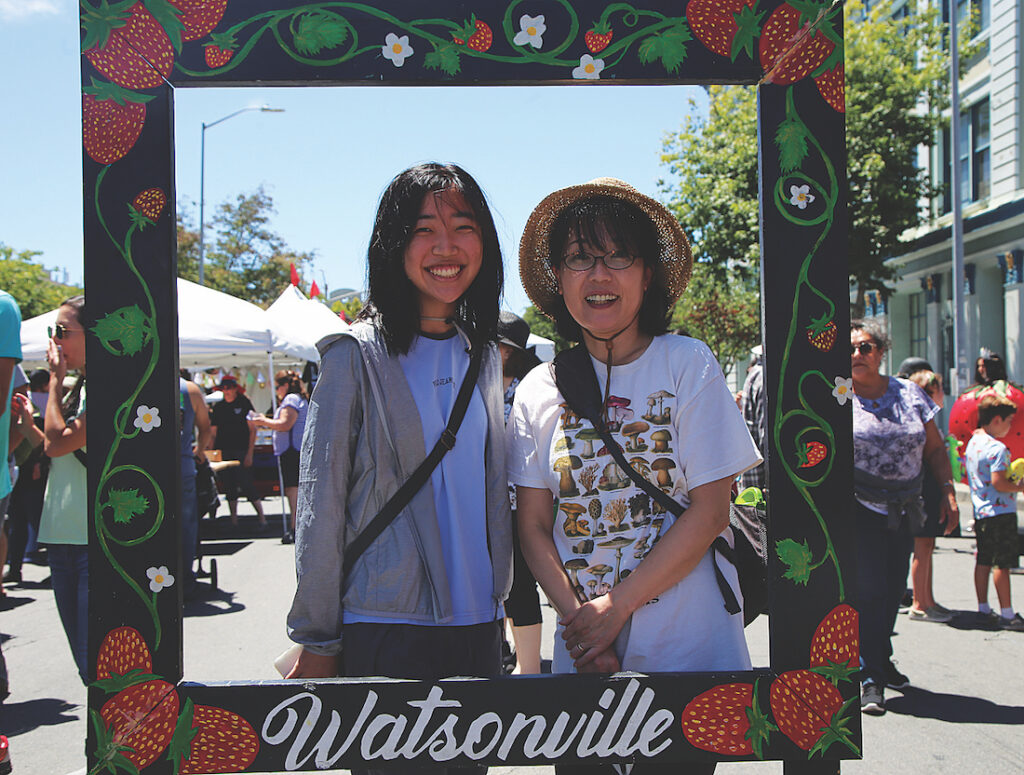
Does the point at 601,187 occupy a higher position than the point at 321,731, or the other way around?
the point at 601,187

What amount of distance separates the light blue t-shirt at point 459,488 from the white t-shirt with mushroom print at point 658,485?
191 millimetres

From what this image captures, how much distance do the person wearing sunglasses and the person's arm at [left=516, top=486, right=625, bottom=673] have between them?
2957mm

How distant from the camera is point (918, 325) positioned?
23.4 meters

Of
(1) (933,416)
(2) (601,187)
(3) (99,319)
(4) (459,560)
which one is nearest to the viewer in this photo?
(3) (99,319)

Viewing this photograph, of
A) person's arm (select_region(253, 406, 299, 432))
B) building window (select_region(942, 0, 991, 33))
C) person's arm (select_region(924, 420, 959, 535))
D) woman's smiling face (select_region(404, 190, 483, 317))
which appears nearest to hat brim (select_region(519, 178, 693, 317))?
woman's smiling face (select_region(404, 190, 483, 317))

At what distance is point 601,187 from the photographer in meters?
2.29

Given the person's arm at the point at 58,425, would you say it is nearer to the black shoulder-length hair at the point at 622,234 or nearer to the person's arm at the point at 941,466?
the black shoulder-length hair at the point at 622,234

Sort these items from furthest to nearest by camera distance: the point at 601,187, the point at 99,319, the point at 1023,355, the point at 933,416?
the point at 1023,355 → the point at 933,416 → the point at 601,187 → the point at 99,319

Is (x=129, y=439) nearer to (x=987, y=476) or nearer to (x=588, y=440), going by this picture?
(x=588, y=440)

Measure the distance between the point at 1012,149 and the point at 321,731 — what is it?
19.8 m

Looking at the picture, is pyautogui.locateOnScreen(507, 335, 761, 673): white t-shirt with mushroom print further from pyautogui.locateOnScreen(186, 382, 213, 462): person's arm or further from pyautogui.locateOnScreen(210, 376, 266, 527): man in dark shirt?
pyautogui.locateOnScreen(210, 376, 266, 527): man in dark shirt

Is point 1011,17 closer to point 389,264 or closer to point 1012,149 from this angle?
point 1012,149

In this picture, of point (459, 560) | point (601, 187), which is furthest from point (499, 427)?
point (601, 187)

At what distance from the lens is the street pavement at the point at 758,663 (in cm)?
404
